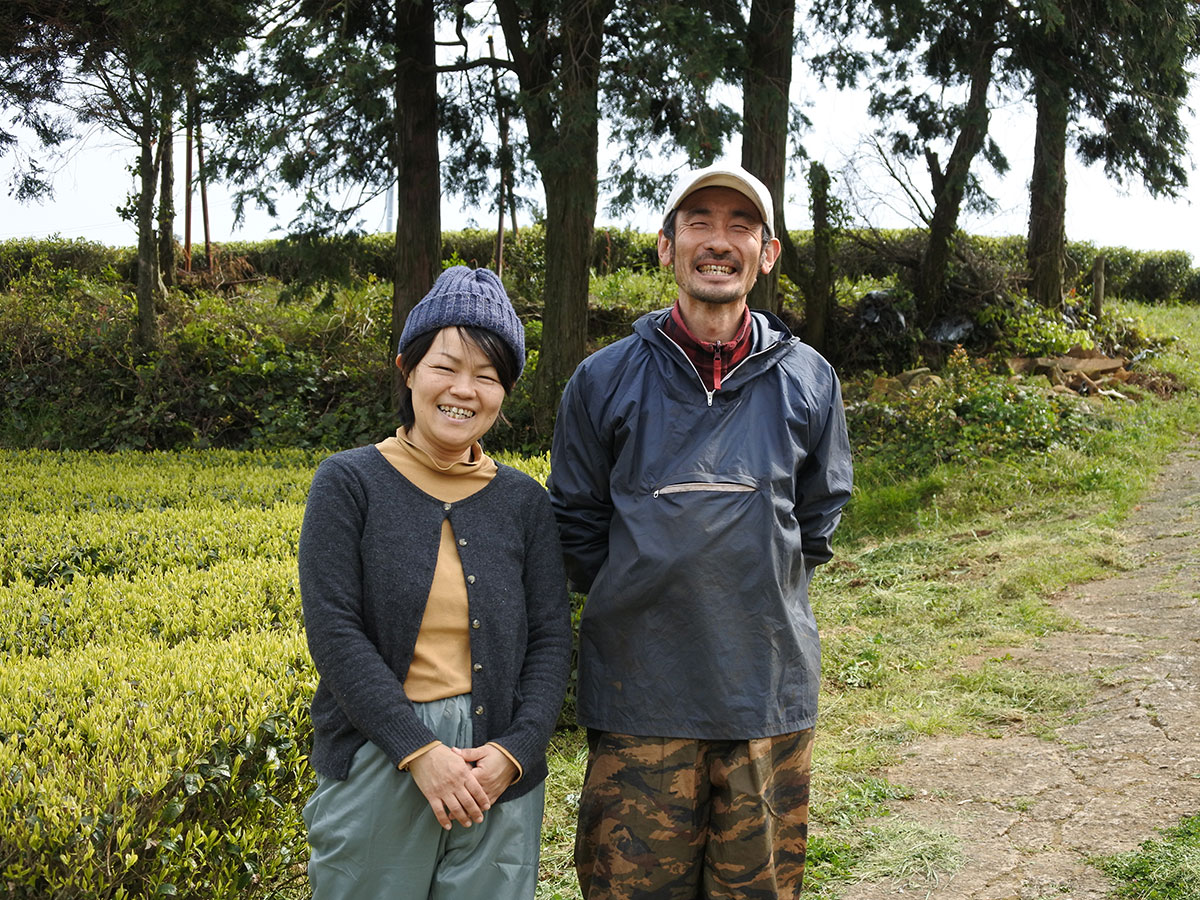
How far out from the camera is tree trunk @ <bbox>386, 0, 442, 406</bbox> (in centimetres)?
995

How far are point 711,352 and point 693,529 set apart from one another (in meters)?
0.43

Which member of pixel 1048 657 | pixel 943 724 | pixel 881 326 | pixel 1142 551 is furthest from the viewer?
pixel 881 326

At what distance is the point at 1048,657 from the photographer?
517cm

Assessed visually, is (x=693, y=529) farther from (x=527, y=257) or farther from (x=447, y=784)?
(x=527, y=257)

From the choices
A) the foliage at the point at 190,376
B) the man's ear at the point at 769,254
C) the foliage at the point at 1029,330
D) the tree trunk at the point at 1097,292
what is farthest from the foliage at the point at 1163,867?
the tree trunk at the point at 1097,292

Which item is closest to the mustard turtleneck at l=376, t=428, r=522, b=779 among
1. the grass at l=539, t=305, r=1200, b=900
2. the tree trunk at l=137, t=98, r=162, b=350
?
the grass at l=539, t=305, r=1200, b=900

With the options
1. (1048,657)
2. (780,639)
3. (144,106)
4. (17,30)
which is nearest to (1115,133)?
(1048,657)

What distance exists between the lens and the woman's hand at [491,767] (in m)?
2.01

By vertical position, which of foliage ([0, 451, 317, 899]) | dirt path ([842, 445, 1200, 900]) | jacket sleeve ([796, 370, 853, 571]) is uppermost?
jacket sleeve ([796, 370, 853, 571])

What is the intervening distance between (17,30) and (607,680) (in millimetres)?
12223

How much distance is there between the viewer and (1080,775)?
390 centimetres

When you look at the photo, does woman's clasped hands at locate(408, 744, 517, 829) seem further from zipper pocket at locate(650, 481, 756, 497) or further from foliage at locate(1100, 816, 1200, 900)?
foliage at locate(1100, 816, 1200, 900)

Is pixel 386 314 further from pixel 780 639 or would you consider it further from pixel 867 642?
pixel 780 639

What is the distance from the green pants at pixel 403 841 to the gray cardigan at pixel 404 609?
0.16 feet
